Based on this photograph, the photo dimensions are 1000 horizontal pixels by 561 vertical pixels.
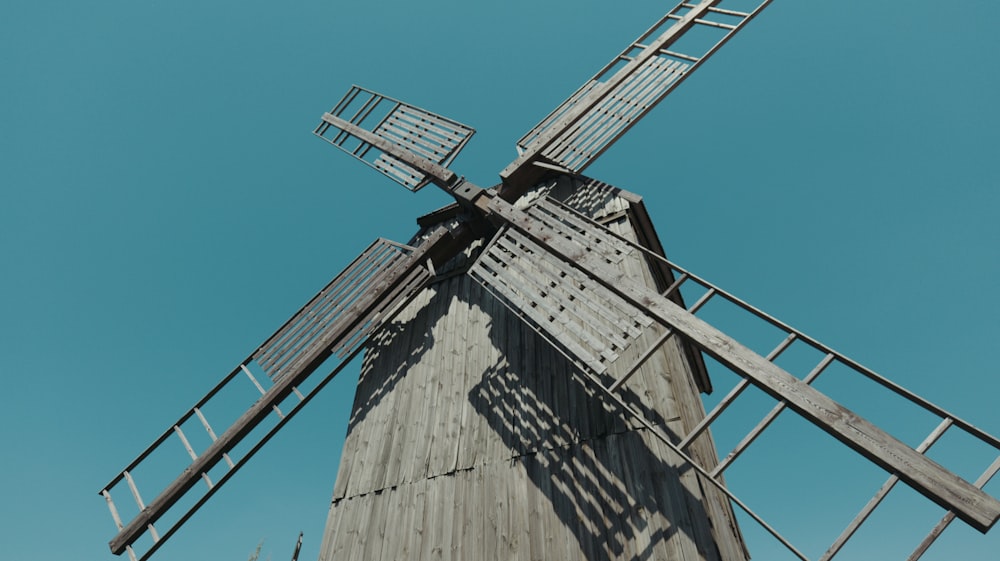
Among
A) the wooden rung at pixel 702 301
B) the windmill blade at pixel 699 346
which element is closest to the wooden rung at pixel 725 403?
the windmill blade at pixel 699 346

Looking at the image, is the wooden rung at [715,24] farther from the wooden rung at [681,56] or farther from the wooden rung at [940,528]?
the wooden rung at [940,528]

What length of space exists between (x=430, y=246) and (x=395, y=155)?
2.54m

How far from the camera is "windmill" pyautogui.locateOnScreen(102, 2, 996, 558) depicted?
12.2ft

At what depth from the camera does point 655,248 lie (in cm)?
791

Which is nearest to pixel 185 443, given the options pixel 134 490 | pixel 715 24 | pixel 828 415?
pixel 134 490

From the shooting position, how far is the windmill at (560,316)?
372 cm

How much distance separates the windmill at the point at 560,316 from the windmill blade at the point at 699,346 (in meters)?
0.01

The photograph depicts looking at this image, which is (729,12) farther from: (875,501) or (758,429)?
(875,501)

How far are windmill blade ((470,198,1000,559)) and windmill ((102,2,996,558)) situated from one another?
12 mm

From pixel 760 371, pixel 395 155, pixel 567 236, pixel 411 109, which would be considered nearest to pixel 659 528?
pixel 760 371

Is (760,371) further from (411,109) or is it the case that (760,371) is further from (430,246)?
(411,109)

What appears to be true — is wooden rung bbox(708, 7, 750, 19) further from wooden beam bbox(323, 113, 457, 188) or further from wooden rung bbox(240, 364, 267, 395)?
wooden rung bbox(240, 364, 267, 395)

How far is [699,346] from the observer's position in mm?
3936

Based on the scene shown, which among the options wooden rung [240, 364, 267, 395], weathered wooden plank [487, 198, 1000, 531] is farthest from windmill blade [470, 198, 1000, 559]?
wooden rung [240, 364, 267, 395]
